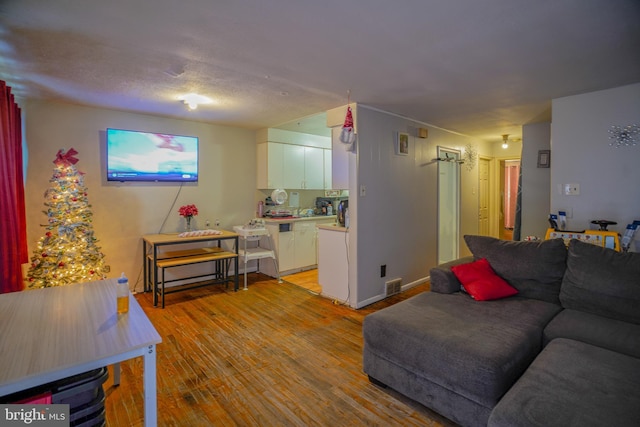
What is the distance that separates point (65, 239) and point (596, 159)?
5.35 m

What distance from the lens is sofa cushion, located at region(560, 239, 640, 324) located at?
83.8 inches

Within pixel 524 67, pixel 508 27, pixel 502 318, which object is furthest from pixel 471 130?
pixel 502 318

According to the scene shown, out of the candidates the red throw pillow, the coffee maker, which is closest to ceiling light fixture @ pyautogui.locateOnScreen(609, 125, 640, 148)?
the red throw pillow

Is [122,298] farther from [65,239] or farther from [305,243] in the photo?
[305,243]

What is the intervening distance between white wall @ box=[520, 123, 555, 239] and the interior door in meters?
1.39

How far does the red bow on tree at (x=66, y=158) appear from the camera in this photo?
3323 mm

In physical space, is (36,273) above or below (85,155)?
below

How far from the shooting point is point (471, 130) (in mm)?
5078

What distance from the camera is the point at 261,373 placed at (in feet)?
7.75

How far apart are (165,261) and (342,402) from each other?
2.74 metres

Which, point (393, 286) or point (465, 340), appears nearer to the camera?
point (465, 340)

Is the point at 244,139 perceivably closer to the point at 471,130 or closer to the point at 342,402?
the point at 471,130

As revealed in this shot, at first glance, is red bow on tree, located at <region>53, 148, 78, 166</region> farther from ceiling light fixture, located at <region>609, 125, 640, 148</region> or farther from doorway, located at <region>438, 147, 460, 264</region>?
ceiling light fixture, located at <region>609, 125, 640, 148</region>

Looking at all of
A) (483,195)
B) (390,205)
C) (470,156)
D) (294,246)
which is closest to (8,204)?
(294,246)
